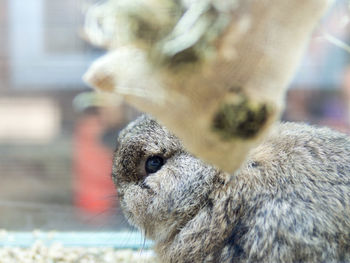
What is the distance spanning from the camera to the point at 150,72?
1034 millimetres

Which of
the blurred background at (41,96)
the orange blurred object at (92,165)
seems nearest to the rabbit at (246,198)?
the orange blurred object at (92,165)

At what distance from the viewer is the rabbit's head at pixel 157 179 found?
1694 millimetres

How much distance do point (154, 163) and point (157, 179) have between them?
6 centimetres

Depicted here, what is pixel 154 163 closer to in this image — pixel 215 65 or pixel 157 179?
pixel 157 179

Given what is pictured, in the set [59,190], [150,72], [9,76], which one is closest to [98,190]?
[59,190]

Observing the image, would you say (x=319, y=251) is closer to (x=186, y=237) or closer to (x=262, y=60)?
(x=186, y=237)

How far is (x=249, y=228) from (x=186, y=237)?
223 mm

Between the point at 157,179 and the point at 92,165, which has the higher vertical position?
the point at 157,179

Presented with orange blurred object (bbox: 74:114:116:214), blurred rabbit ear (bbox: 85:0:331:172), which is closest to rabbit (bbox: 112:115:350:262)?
blurred rabbit ear (bbox: 85:0:331:172)

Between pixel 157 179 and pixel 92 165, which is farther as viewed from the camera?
pixel 92 165

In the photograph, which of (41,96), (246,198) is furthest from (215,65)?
(41,96)

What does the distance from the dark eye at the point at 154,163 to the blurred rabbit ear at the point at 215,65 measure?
2.21 ft

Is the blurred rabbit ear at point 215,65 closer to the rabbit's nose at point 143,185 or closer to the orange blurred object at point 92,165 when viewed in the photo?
the rabbit's nose at point 143,185

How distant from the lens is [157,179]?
175 cm
